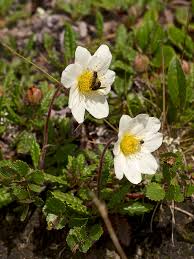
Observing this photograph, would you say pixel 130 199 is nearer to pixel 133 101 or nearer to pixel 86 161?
pixel 86 161

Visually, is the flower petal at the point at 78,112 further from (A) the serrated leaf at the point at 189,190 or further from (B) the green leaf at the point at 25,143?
(A) the serrated leaf at the point at 189,190

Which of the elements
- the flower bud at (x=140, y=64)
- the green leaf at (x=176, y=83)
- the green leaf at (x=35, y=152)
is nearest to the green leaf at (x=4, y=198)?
the green leaf at (x=35, y=152)

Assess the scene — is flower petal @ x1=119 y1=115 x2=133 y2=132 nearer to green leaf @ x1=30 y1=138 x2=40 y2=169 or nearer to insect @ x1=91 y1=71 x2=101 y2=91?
insect @ x1=91 y1=71 x2=101 y2=91

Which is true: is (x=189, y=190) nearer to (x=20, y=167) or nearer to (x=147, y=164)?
(x=147, y=164)

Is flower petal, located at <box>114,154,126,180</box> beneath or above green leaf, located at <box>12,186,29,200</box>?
above

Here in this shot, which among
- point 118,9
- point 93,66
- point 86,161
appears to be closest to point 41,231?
point 86,161

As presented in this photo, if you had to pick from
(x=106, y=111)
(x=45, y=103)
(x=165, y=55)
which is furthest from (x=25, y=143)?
(x=165, y=55)

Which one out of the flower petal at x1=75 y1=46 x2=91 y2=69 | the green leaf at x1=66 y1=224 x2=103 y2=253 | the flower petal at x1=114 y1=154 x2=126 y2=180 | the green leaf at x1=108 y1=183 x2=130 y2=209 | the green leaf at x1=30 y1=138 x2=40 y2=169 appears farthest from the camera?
the green leaf at x1=30 y1=138 x2=40 y2=169

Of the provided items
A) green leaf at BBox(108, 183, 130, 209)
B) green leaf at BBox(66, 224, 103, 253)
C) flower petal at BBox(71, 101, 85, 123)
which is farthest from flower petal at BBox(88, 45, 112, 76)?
green leaf at BBox(66, 224, 103, 253)
